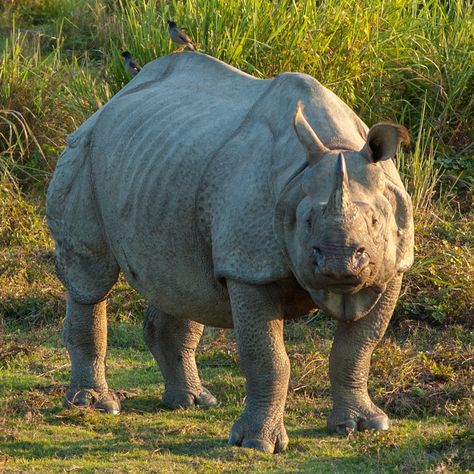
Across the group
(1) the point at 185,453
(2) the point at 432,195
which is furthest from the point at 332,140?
(2) the point at 432,195

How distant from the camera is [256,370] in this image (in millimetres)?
6070

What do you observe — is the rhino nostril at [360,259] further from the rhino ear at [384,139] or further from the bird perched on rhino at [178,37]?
the bird perched on rhino at [178,37]

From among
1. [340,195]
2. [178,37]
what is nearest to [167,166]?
[340,195]

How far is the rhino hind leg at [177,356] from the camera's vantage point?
7293 millimetres

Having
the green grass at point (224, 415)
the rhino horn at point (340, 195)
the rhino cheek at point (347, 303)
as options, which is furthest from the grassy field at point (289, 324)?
the rhino horn at point (340, 195)

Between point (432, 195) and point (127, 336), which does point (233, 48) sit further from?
point (127, 336)

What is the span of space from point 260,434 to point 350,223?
1.21m

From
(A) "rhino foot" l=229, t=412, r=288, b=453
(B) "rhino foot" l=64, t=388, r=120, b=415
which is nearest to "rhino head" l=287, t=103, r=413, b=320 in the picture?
(A) "rhino foot" l=229, t=412, r=288, b=453

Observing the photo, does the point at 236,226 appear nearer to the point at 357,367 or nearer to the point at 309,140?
the point at 309,140

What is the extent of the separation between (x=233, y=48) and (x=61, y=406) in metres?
3.91

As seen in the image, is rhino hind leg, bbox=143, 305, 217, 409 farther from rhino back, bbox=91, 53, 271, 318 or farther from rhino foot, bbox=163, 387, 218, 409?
rhino back, bbox=91, 53, 271, 318

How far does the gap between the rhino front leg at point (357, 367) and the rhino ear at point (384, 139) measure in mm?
710

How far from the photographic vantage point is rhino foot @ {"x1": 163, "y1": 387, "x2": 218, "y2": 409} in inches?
286

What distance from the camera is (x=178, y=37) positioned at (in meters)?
10.0
